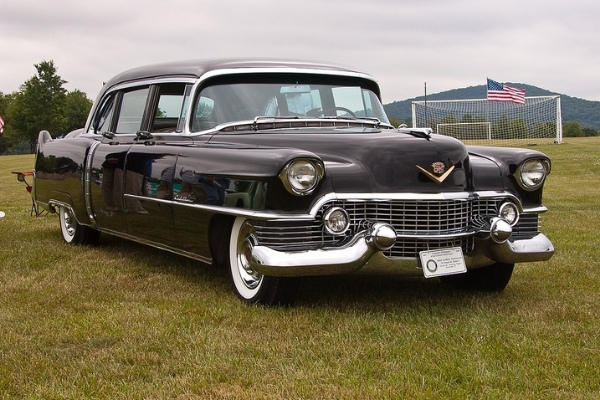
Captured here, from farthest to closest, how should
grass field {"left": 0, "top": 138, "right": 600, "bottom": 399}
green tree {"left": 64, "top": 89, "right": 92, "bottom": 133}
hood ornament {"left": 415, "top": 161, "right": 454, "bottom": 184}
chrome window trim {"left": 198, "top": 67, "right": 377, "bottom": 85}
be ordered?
green tree {"left": 64, "top": 89, "right": 92, "bottom": 133}, chrome window trim {"left": 198, "top": 67, "right": 377, "bottom": 85}, hood ornament {"left": 415, "top": 161, "right": 454, "bottom": 184}, grass field {"left": 0, "top": 138, "right": 600, "bottom": 399}

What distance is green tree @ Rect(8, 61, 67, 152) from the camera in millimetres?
74750

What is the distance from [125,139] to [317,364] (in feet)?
11.0

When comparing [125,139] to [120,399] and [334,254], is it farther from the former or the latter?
[120,399]

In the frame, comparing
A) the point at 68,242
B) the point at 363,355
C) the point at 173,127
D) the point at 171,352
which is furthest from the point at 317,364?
the point at 68,242

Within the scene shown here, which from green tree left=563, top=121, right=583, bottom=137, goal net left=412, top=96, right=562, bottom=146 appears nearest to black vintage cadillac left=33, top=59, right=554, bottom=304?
goal net left=412, top=96, right=562, bottom=146

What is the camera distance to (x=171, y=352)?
365 centimetres

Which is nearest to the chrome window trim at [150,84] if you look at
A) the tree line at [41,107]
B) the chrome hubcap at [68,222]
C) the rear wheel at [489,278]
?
the chrome hubcap at [68,222]

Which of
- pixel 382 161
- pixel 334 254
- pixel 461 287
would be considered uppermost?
pixel 382 161

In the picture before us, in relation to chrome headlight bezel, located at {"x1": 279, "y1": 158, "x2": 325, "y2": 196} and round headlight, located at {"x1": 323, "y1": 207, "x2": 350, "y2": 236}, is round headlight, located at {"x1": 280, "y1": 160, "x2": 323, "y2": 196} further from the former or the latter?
round headlight, located at {"x1": 323, "y1": 207, "x2": 350, "y2": 236}

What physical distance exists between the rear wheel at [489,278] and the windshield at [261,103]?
143 centimetres

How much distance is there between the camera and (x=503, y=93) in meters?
31.1

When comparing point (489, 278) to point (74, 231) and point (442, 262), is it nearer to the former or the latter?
point (442, 262)

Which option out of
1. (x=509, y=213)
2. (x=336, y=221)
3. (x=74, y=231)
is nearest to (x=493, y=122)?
(x=74, y=231)

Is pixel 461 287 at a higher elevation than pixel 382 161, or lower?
lower
